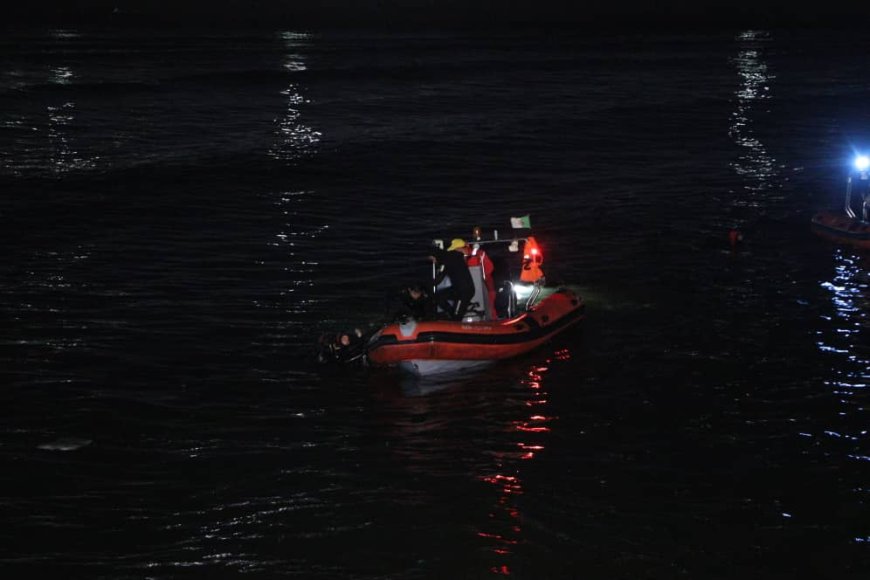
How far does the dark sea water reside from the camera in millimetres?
12688

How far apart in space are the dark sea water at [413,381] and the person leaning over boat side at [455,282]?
4.09 ft

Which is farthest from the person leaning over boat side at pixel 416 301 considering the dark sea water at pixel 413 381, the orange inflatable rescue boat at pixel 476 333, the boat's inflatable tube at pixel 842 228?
the boat's inflatable tube at pixel 842 228

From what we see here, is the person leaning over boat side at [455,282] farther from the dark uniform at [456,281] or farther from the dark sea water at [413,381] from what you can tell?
the dark sea water at [413,381]

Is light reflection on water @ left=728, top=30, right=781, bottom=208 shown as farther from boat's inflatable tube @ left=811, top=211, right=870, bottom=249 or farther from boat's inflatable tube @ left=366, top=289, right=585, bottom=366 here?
boat's inflatable tube @ left=366, top=289, right=585, bottom=366

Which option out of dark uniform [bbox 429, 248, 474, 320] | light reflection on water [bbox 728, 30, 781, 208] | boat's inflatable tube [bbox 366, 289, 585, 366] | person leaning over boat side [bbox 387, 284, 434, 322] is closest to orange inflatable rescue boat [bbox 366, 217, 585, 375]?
boat's inflatable tube [bbox 366, 289, 585, 366]

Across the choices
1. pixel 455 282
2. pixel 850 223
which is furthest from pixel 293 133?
pixel 455 282

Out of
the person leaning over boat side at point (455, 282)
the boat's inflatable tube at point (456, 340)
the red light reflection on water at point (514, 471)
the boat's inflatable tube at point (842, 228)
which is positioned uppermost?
the person leaning over boat side at point (455, 282)

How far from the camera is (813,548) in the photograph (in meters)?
12.4

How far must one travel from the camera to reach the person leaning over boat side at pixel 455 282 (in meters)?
17.6

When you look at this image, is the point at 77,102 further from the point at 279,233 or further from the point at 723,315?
the point at 723,315

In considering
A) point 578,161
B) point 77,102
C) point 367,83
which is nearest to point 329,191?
point 578,161

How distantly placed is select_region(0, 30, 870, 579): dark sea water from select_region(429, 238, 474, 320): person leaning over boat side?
1.25 meters

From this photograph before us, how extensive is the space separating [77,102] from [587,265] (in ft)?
141

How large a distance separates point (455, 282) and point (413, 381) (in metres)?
1.78
